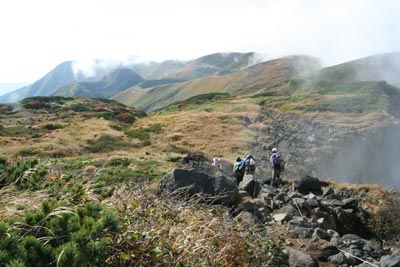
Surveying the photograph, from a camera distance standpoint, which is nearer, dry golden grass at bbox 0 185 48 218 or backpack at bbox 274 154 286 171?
dry golden grass at bbox 0 185 48 218

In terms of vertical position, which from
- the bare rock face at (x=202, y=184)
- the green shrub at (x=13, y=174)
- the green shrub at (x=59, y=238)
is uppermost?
the green shrub at (x=13, y=174)

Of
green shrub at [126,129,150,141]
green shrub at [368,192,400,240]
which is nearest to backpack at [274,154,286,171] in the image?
green shrub at [368,192,400,240]

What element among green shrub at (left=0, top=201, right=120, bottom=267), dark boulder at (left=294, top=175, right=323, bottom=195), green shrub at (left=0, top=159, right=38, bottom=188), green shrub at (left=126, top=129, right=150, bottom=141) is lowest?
dark boulder at (left=294, top=175, right=323, bottom=195)

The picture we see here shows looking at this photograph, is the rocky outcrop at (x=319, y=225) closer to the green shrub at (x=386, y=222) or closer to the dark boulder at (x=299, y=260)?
the dark boulder at (x=299, y=260)

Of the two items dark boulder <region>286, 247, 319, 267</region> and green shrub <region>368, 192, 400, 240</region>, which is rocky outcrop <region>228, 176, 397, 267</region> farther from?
green shrub <region>368, 192, 400, 240</region>

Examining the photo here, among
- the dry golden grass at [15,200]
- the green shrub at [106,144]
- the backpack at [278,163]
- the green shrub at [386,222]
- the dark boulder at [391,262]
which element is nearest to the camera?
the dry golden grass at [15,200]

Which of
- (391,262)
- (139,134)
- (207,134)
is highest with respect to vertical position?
(391,262)

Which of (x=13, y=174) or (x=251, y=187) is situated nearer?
(x=13, y=174)

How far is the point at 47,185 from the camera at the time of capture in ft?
19.8

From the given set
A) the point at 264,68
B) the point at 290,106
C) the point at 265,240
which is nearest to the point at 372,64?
the point at 264,68

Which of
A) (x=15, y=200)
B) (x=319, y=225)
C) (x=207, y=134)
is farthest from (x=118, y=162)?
(x=207, y=134)

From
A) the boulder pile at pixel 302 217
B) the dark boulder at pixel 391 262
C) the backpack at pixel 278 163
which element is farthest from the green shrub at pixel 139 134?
the dark boulder at pixel 391 262

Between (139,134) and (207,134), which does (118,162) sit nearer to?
(139,134)

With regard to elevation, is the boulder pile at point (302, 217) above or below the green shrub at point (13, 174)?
below
